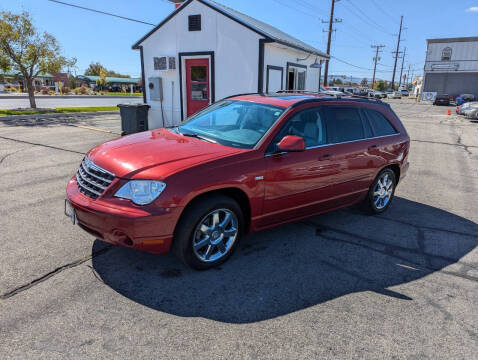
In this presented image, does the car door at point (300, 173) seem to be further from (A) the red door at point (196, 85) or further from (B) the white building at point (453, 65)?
(B) the white building at point (453, 65)

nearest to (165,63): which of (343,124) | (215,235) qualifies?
(343,124)

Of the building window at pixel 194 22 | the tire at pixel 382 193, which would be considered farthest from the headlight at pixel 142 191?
the building window at pixel 194 22

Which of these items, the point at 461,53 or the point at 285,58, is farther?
the point at 461,53

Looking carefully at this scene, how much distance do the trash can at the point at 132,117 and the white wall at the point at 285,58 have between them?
413cm

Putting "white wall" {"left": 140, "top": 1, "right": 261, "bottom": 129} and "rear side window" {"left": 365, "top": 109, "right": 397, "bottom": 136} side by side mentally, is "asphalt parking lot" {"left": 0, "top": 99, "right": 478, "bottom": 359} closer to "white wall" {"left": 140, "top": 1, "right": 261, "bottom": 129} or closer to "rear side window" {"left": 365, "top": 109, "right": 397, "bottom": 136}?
"rear side window" {"left": 365, "top": 109, "right": 397, "bottom": 136}

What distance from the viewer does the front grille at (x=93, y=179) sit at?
3.18 metres

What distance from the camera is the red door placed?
11523mm

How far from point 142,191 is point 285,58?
10139mm

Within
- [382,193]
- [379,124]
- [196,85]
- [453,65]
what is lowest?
[382,193]

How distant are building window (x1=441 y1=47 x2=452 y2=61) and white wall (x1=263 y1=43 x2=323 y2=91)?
44.6 m

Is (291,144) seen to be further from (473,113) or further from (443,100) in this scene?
(443,100)

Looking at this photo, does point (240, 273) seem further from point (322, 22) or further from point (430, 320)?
point (322, 22)

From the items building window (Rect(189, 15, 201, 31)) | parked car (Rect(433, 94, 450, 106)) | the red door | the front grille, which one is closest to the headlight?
the front grille

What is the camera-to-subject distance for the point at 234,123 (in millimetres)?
4242
